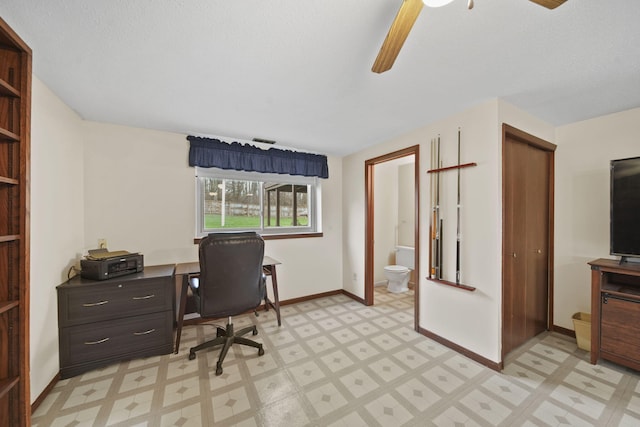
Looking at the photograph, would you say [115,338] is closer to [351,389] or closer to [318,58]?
[351,389]

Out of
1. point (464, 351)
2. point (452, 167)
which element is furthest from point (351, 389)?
point (452, 167)

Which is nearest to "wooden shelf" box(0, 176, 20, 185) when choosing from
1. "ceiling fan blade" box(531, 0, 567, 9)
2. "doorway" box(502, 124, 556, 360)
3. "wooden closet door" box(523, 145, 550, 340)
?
"ceiling fan blade" box(531, 0, 567, 9)

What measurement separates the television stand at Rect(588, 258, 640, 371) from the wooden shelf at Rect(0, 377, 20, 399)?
3.87m

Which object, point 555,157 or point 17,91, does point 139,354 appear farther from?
point 555,157

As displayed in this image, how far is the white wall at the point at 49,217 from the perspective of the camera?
1.67 metres

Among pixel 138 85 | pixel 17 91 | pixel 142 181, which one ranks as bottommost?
pixel 142 181

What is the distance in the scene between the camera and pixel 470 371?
204 centimetres

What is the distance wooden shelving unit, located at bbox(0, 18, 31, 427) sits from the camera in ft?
3.83

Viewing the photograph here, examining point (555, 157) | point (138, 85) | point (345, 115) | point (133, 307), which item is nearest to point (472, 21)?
point (345, 115)

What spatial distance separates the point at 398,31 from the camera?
3.47ft

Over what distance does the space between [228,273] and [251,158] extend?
5.42ft

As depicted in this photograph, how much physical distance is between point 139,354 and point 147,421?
0.82 m

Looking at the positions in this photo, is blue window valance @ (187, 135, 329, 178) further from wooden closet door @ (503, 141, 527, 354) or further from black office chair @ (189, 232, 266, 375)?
wooden closet door @ (503, 141, 527, 354)

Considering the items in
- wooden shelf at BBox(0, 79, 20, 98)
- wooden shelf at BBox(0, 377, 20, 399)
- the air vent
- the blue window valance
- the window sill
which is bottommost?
wooden shelf at BBox(0, 377, 20, 399)
